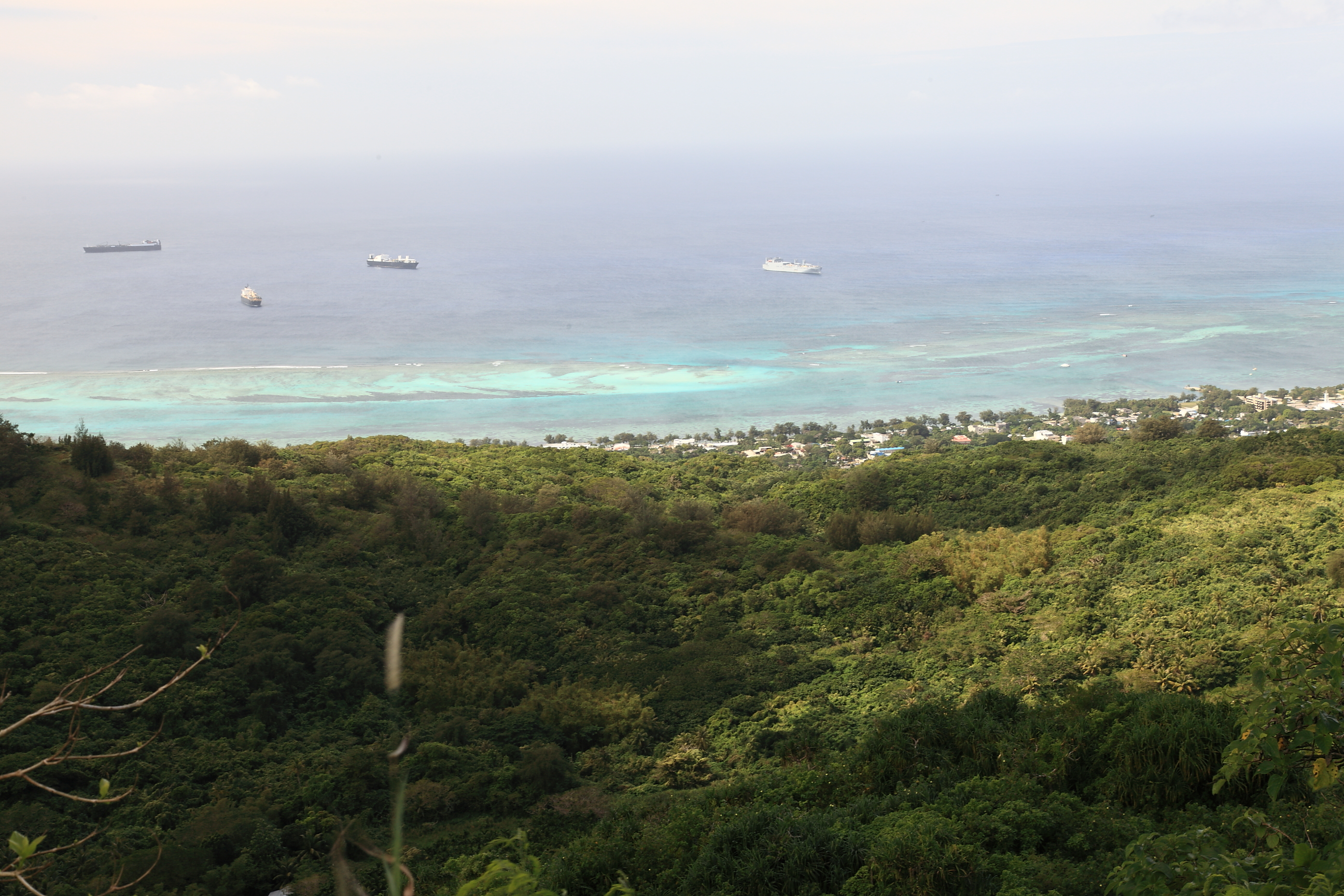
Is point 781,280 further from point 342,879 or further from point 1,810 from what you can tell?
point 342,879

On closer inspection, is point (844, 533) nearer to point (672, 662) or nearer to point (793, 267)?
point (672, 662)

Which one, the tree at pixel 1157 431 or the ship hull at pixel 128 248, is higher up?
the ship hull at pixel 128 248

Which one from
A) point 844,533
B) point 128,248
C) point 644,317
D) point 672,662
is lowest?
point 672,662

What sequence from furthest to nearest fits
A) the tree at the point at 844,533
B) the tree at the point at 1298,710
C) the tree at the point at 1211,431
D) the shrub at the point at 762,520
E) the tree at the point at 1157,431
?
the tree at the point at 1157,431 < the tree at the point at 1211,431 < the shrub at the point at 762,520 < the tree at the point at 844,533 < the tree at the point at 1298,710

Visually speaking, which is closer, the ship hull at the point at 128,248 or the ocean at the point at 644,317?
the ocean at the point at 644,317

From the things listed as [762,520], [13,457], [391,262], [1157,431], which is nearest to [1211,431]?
[1157,431]

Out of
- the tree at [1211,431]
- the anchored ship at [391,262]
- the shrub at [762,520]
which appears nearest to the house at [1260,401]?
the tree at [1211,431]

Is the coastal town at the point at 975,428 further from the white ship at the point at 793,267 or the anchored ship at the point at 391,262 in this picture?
the anchored ship at the point at 391,262

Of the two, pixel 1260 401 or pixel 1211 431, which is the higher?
pixel 1260 401
